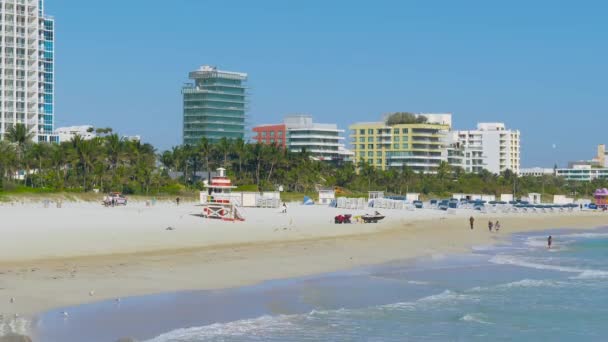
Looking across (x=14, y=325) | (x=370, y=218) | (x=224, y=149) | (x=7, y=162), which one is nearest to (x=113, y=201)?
(x=370, y=218)

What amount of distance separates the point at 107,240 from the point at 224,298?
1311cm

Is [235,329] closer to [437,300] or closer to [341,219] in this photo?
[437,300]

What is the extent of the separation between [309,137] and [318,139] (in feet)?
6.67

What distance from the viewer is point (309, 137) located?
585 feet

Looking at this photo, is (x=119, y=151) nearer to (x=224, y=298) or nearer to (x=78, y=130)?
(x=224, y=298)

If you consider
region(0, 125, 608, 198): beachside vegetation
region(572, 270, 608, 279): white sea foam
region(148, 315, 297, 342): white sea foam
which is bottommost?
region(572, 270, 608, 279): white sea foam

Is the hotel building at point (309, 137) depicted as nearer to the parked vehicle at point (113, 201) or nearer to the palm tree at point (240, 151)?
the palm tree at point (240, 151)

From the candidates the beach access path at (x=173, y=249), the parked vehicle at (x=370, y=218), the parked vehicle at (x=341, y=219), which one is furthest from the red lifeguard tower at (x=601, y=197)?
the parked vehicle at (x=341, y=219)

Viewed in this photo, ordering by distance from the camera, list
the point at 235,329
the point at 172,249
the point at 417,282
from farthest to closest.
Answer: the point at 172,249
the point at 417,282
the point at 235,329

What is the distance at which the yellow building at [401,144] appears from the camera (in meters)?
171

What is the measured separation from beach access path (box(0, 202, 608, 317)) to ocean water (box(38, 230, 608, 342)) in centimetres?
145

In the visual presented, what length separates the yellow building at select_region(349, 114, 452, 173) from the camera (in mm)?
170875

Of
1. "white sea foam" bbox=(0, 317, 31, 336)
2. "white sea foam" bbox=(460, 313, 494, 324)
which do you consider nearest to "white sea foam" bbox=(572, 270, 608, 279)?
"white sea foam" bbox=(460, 313, 494, 324)

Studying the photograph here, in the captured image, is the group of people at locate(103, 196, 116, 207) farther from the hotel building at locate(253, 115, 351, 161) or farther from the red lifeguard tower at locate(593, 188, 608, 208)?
the hotel building at locate(253, 115, 351, 161)
